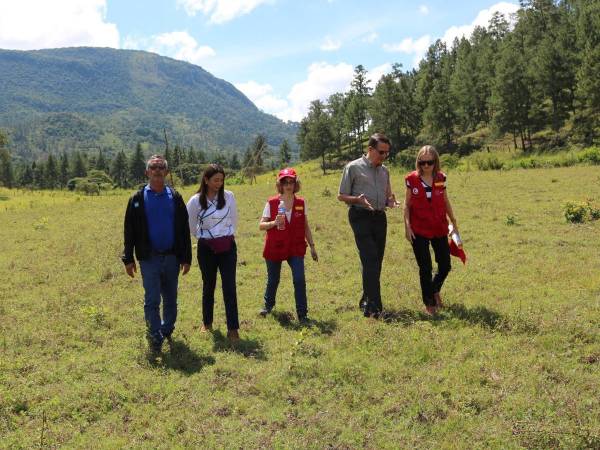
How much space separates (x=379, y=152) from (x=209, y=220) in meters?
2.62

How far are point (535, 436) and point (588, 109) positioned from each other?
5836 centimetres

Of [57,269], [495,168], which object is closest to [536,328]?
[57,269]

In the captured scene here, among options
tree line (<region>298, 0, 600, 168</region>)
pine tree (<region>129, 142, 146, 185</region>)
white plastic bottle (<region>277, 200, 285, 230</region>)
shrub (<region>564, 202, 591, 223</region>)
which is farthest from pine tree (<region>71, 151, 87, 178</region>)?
white plastic bottle (<region>277, 200, 285, 230</region>)

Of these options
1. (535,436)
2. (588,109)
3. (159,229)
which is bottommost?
(535,436)

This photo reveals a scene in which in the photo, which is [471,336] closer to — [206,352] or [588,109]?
[206,352]

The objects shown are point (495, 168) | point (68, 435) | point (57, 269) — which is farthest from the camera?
point (495, 168)

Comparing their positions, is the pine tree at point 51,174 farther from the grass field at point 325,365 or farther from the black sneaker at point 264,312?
the black sneaker at point 264,312

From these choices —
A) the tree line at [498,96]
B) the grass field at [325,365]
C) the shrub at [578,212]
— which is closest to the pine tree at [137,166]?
the tree line at [498,96]

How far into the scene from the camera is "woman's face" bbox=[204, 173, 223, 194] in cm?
667

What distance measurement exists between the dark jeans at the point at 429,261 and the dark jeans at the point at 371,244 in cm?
60

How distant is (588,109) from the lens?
52688mm

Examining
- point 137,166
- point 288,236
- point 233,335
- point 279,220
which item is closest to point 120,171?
point 137,166

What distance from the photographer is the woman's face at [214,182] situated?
6.67 m

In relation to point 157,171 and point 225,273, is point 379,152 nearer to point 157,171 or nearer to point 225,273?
point 225,273
